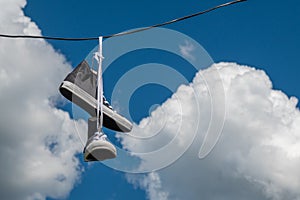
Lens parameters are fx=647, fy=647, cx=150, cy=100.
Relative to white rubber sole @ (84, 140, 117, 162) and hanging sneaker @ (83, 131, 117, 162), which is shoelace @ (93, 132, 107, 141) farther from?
white rubber sole @ (84, 140, 117, 162)

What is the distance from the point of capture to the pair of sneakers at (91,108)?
995 centimetres

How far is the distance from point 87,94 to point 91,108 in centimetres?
24

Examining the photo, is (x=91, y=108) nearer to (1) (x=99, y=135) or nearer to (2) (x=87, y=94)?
(2) (x=87, y=94)

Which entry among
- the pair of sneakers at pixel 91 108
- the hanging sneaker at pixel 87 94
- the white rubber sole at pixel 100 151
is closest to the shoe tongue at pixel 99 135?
the pair of sneakers at pixel 91 108

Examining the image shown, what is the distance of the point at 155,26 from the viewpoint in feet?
34.5

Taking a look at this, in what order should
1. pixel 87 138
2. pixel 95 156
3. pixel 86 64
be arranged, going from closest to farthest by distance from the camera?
pixel 95 156
pixel 87 138
pixel 86 64

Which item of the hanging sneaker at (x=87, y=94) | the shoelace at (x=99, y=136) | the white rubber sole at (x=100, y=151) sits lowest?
the white rubber sole at (x=100, y=151)

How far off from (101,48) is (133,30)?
0.78 metres

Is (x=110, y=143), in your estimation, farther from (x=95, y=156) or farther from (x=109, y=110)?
(x=109, y=110)

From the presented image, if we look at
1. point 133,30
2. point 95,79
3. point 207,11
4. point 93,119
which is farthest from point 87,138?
point 207,11

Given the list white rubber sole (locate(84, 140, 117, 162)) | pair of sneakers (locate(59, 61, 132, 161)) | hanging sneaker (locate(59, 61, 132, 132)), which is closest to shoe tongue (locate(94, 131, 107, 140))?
pair of sneakers (locate(59, 61, 132, 161))

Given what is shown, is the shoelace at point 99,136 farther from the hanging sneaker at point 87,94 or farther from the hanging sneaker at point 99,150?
the hanging sneaker at point 87,94

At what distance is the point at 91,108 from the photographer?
35.0 feet

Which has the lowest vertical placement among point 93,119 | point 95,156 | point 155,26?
point 95,156
